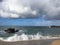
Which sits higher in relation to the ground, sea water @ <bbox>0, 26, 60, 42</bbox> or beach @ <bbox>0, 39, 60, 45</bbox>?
sea water @ <bbox>0, 26, 60, 42</bbox>

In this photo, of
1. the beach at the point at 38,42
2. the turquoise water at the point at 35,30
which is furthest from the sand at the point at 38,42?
the turquoise water at the point at 35,30

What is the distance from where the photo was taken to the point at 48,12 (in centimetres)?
180

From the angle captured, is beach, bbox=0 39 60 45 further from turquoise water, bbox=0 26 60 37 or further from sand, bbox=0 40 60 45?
turquoise water, bbox=0 26 60 37

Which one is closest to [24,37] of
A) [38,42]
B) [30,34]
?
[30,34]

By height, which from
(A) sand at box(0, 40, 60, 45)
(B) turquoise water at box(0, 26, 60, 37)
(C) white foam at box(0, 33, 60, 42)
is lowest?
(A) sand at box(0, 40, 60, 45)

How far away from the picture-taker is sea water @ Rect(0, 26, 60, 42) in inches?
68.9

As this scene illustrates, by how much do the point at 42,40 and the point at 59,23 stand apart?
354 millimetres

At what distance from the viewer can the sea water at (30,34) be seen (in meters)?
1.75

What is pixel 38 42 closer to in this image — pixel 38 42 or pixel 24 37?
pixel 38 42

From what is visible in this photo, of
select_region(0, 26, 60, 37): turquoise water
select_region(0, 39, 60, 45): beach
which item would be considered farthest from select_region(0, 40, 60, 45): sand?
select_region(0, 26, 60, 37): turquoise water

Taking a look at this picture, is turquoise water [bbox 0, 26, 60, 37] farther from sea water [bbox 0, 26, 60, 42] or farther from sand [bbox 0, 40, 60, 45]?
sand [bbox 0, 40, 60, 45]

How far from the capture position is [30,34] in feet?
5.82

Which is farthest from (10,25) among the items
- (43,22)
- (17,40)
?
(43,22)

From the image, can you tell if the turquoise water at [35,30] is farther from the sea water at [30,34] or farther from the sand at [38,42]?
the sand at [38,42]
